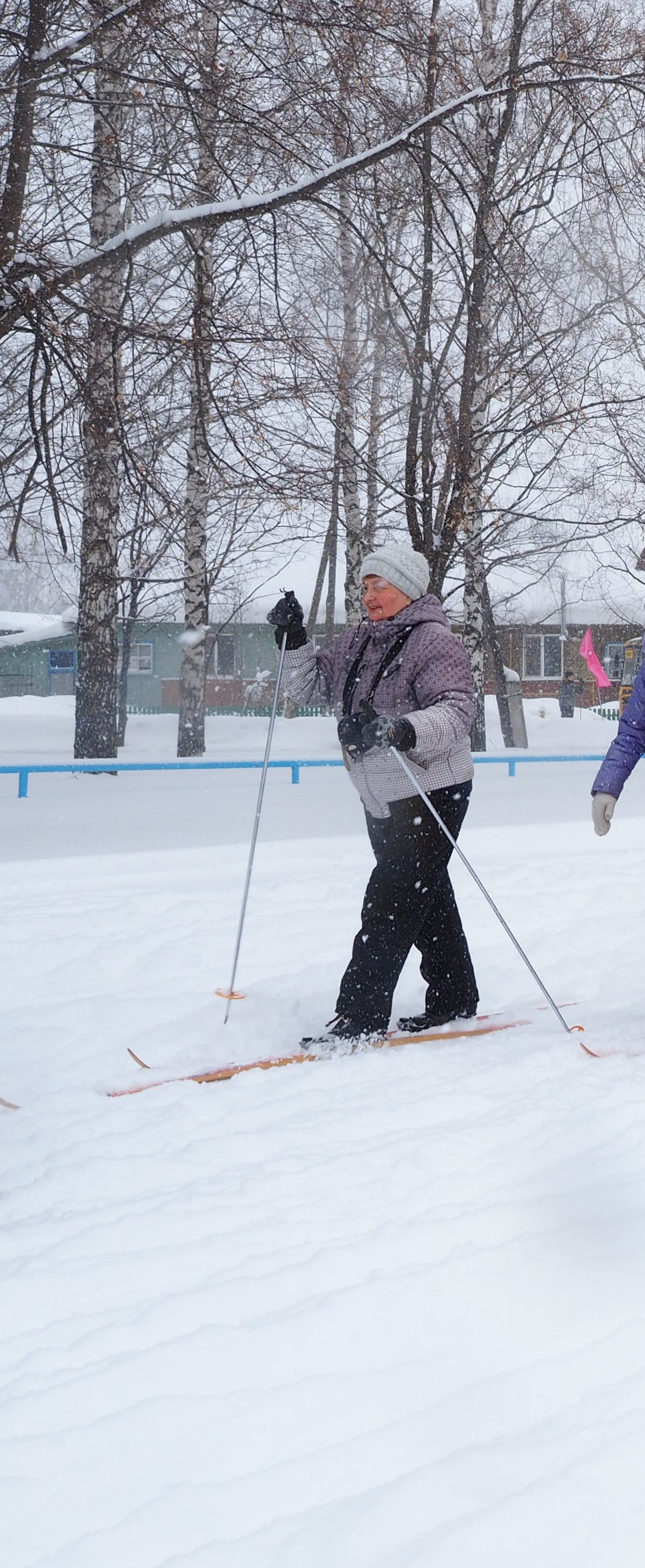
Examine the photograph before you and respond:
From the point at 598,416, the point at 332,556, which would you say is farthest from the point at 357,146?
the point at 332,556

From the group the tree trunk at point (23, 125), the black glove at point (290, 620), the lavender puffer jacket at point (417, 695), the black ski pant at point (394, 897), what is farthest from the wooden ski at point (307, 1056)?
the tree trunk at point (23, 125)

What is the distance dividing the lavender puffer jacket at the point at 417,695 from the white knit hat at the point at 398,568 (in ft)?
0.24

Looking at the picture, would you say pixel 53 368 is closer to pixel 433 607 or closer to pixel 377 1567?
pixel 433 607

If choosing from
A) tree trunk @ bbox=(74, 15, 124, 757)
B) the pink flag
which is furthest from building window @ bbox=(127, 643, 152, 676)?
tree trunk @ bbox=(74, 15, 124, 757)

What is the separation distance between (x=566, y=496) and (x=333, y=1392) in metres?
16.7

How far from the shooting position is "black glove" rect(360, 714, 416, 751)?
421cm

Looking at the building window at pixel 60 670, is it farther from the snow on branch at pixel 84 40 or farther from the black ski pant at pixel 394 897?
the black ski pant at pixel 394 897

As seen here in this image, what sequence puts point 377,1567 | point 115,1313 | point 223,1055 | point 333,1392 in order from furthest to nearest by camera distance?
point 223,1055
point 115,1313
point 333,1392
point 377,1567

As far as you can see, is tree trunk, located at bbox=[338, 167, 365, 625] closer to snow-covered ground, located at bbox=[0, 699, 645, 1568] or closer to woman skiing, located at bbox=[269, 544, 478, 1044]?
woman skiing, located at bbox=[269, 544, 478, 1044]

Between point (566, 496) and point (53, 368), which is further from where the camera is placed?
point (566, 496)

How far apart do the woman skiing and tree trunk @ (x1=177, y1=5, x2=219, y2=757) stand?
3.05m

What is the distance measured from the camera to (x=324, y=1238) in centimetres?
292

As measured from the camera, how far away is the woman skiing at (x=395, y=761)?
4469 mm

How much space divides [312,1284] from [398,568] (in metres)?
2.54
